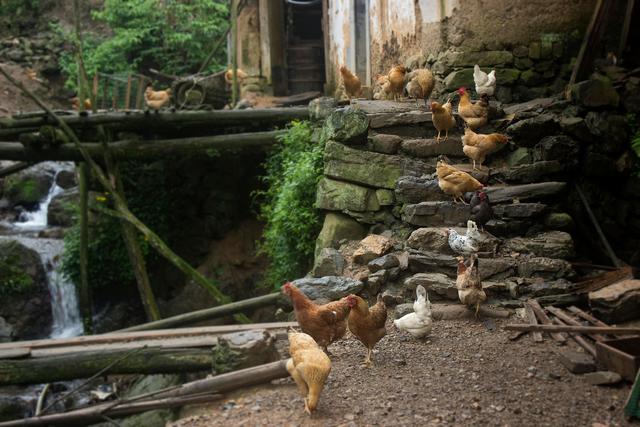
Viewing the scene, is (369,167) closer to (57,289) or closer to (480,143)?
(480,143)

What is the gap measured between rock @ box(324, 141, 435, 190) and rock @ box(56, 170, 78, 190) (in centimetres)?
1061

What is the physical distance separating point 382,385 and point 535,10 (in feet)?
21.0

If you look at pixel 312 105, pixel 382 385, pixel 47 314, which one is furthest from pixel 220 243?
pixel 382 385

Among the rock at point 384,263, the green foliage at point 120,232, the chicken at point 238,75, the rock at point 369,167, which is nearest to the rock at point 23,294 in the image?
the green foliage at point 120,232

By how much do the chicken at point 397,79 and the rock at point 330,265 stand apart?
3.43 meters

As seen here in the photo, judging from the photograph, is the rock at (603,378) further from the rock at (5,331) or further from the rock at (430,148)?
the rock at (5,331)

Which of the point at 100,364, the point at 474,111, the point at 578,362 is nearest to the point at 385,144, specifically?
the point at 474,111

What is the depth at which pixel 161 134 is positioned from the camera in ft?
42.6

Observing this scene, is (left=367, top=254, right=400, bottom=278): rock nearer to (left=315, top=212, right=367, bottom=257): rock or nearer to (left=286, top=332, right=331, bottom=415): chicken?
(left=315, top=212, right=367, bottom=257): rock

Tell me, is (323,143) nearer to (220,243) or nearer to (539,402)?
(539,402)

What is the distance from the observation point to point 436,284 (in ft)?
20.1

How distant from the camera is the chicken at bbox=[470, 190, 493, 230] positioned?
6543 mm

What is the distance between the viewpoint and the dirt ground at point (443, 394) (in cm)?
417

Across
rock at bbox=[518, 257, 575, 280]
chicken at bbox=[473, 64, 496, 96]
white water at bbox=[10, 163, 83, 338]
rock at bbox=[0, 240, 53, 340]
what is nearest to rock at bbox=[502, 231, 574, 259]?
rock at bbox=[518, 257, 575, 280]
